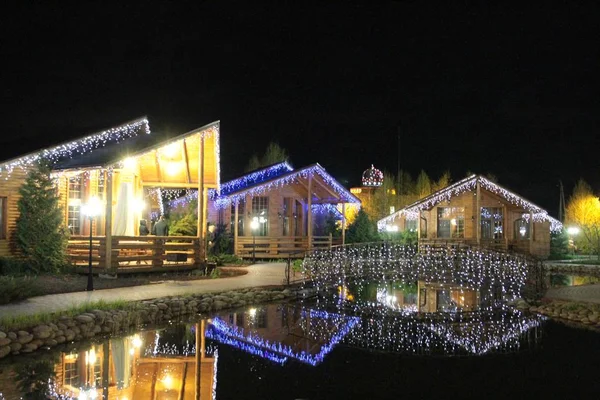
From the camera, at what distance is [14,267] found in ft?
55.5

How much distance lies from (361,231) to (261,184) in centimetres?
874

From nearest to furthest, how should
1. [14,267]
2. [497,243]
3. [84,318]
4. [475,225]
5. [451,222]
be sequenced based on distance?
[84,318], [14,267], [475,225], [497,243], [451,222]

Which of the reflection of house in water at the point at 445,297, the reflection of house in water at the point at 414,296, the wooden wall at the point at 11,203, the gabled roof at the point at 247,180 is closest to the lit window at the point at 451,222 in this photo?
the gabled roof at the point at 247,180

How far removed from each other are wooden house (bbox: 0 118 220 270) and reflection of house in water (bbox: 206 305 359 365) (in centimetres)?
554

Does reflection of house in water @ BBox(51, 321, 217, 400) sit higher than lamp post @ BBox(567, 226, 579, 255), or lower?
lower

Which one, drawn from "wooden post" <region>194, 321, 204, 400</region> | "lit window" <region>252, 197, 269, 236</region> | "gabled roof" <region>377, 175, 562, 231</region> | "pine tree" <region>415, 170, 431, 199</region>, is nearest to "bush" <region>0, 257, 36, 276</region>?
"wooden post" <region>194, 321, 204, 400</region>

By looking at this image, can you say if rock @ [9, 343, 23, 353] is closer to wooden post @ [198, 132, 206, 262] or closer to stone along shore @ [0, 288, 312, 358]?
stone along shore @ [0, 288, 312, 358]

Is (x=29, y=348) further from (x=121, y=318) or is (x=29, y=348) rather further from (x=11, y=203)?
(x=11, y=203)

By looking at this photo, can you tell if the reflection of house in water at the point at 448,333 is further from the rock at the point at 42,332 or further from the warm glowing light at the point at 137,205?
the warm glowing light at the point at 137,205

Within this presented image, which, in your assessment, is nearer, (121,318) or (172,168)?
(121,318)

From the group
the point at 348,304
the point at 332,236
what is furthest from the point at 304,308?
the point at 332,236

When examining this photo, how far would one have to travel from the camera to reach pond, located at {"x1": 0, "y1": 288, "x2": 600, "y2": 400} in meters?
8.16

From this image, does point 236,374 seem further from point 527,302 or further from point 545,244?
point 545,244

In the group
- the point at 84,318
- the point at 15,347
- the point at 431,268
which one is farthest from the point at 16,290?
the point at 431,268
